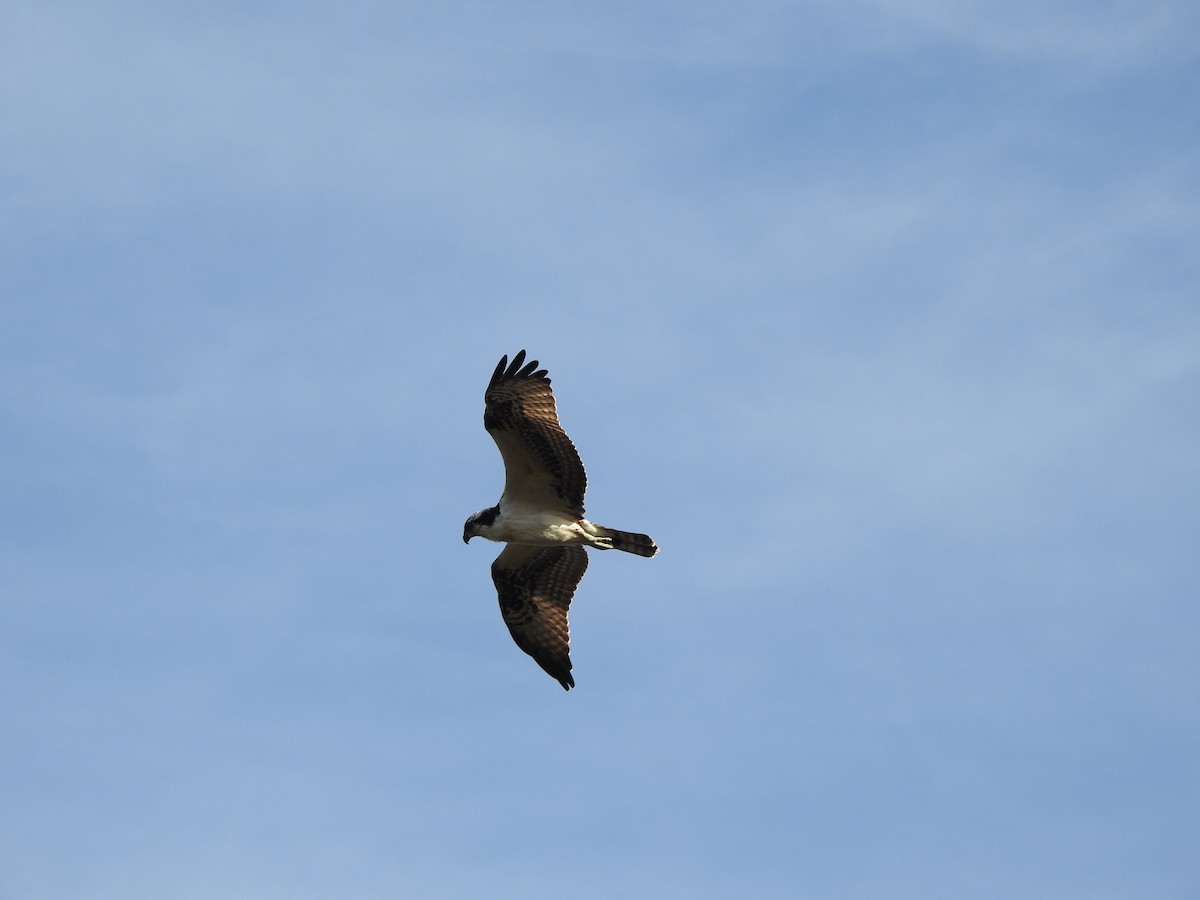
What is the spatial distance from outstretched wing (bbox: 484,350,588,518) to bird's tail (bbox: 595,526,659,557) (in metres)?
0.42

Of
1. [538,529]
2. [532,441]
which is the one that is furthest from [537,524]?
[532,441]

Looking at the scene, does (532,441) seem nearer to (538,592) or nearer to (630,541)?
(630,541)

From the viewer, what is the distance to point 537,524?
18.1m

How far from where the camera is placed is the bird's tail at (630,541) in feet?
59.6

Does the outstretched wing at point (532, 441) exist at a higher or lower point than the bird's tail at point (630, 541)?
higher

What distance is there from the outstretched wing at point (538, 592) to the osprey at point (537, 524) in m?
0.01

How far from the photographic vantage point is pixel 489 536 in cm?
1830

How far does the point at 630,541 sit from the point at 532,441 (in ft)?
5.65

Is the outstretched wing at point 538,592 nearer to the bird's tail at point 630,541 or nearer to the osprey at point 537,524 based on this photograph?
the osprey at point 537,524

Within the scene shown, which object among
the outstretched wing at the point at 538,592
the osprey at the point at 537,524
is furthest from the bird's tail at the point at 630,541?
the outstretched wing at the point at 538,592

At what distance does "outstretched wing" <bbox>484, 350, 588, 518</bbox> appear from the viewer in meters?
17.6

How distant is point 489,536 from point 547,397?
1.88 m

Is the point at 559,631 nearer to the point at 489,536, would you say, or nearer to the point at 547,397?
the point at 489,536

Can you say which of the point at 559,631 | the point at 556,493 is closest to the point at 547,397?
the point at 556,493
